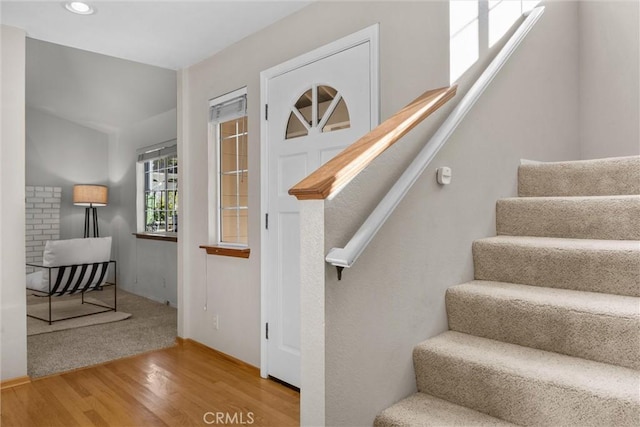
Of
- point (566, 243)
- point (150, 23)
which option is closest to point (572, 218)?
point (566, 243)

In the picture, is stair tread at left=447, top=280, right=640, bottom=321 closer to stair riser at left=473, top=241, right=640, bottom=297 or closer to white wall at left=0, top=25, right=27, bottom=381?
stair riser at left=473, top=241, right=640, bottom=297

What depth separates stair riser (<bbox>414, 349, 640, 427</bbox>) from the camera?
1154 mm

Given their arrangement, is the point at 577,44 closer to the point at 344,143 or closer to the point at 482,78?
the point at 482,78

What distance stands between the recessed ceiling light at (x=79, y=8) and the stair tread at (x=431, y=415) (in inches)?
115

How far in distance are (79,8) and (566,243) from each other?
123 inches

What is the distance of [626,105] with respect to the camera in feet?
9.04

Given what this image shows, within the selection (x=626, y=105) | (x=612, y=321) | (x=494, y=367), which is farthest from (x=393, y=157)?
(x=626, y=105)

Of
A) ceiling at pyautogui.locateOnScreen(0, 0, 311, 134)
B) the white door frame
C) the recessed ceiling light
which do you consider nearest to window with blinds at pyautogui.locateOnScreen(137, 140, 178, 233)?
ceiling at pyautogui.locateOnScreen(0, 0, 311, 134)

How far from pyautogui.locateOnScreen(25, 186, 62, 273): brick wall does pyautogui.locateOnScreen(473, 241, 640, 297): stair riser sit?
6941 millimetres

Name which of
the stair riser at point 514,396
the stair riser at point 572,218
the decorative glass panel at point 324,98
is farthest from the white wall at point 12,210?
the stair riser at point 572,218

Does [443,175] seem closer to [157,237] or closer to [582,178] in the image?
[582,178]

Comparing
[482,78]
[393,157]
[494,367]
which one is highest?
[482,78]

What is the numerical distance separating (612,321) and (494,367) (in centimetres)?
40
